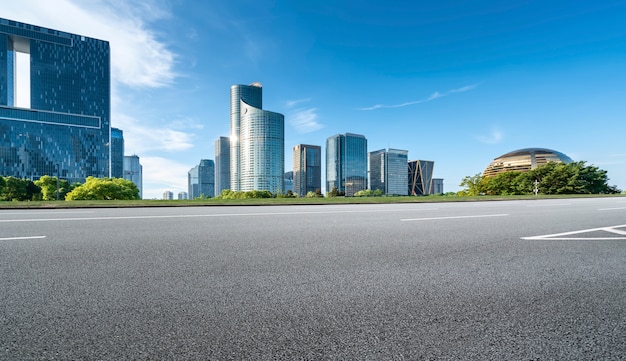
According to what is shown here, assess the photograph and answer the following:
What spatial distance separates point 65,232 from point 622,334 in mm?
7927

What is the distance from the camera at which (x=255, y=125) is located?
623ft

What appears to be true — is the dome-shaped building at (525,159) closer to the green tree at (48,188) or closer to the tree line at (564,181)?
the tree line at (564,181)

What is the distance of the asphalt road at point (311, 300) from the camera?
172 centimetres

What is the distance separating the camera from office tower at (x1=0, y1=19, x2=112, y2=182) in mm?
112688

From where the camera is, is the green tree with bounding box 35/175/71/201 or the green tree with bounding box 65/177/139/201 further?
the green tree with bounding box 35/175/71/201

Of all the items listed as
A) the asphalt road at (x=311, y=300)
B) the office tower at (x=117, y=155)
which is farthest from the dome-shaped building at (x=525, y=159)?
the office tower at (x=117, y=155)

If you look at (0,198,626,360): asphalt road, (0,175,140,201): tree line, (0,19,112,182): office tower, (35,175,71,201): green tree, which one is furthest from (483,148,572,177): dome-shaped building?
(0,19,112,182): office tower

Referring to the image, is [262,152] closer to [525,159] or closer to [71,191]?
[71,191]

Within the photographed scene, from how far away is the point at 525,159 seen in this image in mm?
120562

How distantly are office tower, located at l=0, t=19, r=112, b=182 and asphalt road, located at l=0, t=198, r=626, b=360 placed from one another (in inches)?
6089

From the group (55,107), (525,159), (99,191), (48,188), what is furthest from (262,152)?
(525,159)

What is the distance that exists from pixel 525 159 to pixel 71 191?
506ft

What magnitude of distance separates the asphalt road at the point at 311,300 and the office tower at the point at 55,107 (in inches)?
6089

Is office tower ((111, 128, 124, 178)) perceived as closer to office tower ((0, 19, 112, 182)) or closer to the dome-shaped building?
office tower ((0, 19, 112, 182))
